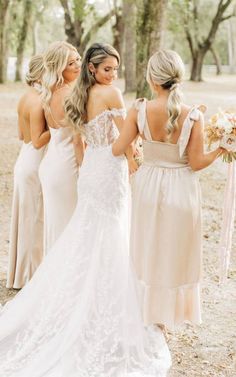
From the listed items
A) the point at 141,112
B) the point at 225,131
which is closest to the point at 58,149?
the point at 141,112

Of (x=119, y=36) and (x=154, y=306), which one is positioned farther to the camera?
(x=119, y=36)

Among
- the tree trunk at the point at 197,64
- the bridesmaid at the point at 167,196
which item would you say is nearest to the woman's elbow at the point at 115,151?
the bridesmaid at the point at 167,196

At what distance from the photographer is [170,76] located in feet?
13.9

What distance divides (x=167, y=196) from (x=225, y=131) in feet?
1.98

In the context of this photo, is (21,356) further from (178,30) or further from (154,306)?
(178,30)

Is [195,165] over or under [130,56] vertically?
under

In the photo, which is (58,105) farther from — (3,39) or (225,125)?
(3,39)

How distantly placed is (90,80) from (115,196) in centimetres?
90

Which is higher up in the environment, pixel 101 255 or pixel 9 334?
pixel 101 255

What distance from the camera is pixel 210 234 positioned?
8336 mm

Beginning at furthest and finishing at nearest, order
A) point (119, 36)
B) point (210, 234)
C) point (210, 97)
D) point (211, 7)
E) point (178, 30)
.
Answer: point (211, 7), point (178, 30), point (119, 36), point (210, 97), point (210, 234)

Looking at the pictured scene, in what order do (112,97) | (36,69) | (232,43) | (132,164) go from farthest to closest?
(232,43) → (36,69) → (132,164) → (112,97)

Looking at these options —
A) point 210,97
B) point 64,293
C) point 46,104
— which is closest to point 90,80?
point 46,104

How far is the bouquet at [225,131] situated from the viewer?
4422mm
